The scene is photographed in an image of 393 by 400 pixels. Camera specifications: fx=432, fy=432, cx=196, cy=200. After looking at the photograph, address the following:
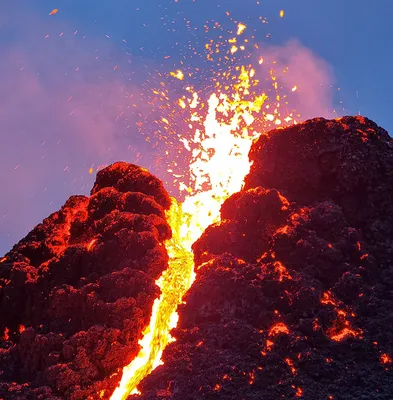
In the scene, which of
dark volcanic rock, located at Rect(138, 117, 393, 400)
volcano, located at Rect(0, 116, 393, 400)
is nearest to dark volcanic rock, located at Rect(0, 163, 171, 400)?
volcano, located at Rect(0, 116, 393, 400)

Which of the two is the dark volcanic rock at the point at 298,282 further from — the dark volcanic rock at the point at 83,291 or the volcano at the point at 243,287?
the dark volcanic rock at the point at 83,291

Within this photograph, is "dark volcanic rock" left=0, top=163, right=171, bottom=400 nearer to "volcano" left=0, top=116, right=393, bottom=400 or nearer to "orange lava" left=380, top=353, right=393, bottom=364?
"volcano" left=0, top=116, right=393, bottom=400

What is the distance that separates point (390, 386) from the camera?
673 cm

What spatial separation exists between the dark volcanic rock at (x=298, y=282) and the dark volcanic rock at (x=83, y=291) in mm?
1166

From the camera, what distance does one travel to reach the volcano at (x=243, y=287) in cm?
746

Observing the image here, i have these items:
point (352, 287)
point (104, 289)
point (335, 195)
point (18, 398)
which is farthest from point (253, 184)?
point (18, 398)

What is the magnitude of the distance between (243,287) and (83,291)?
3434mm

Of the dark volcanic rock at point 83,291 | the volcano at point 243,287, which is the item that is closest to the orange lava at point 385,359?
the volcano at point 243,287

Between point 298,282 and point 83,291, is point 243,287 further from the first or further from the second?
point 83,291

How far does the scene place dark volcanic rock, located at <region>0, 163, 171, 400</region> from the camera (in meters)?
8.25

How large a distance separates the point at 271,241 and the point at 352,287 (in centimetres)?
199

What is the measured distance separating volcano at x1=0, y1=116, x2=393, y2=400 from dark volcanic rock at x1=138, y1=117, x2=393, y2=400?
1.0 inches

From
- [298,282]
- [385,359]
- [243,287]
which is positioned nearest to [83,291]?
[243,287]

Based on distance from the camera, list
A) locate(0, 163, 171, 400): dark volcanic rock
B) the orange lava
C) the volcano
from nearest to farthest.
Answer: the orange lava, the volcano, locate(0, 163, 171, 400): dark volcanic rock
